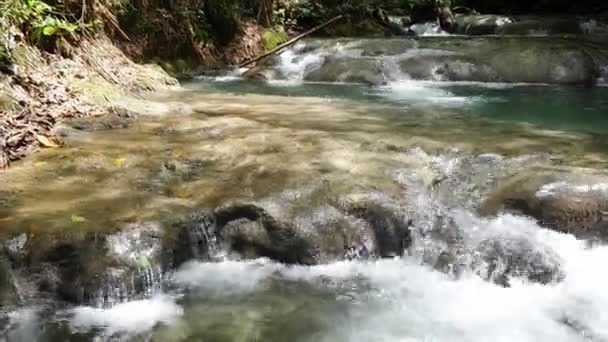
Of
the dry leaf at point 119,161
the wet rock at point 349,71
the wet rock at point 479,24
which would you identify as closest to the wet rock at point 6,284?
the dry leaf at point 119,161

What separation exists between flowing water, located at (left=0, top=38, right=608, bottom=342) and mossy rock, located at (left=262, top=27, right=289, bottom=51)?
21.7 feet

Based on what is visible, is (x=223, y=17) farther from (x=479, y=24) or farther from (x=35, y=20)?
(x=479, y=24)

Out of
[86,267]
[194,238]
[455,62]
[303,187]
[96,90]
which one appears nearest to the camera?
[86,267]

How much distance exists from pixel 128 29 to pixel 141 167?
5.91m

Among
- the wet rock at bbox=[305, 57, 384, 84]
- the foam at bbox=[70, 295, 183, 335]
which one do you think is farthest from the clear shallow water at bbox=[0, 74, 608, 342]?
the wet rock at bbox=[305, 57, 384, 84]

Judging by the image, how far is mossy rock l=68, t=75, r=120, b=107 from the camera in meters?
6.25

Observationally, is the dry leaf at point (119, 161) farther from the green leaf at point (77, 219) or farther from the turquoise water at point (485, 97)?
the turquoise water at point (485, 97)

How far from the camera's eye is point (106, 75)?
740 cm

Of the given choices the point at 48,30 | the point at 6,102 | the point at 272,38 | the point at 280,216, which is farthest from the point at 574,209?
the point at 272,38

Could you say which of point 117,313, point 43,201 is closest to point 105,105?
point 43,201

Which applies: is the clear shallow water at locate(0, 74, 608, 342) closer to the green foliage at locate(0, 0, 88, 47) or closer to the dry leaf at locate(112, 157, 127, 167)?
the dry leaf at locate(112, 157, 127, 167)

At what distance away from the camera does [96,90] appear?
6344 millimetres

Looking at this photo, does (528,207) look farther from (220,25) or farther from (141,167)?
(220,25)

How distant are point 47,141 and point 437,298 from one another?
10.9ft
